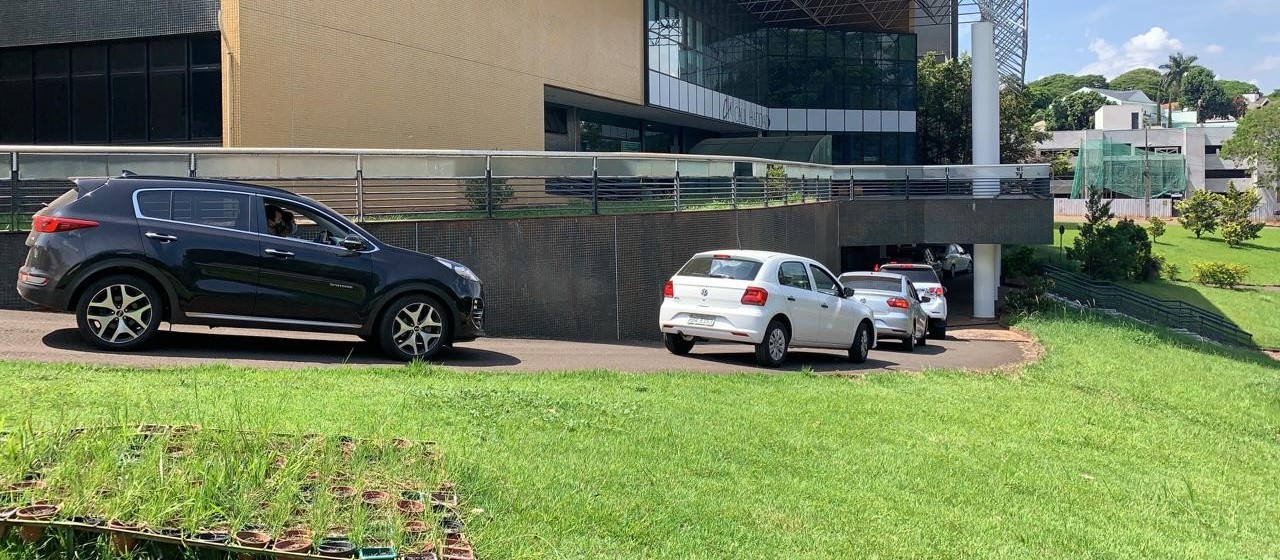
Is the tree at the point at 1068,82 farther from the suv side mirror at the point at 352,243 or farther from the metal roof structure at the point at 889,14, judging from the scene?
the suv side mirror at the point at 352,243

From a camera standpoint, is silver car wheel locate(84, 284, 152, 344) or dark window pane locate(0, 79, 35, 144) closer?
silver car wheel locate(84, 284, 152, 344)

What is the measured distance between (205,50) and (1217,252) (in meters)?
66.2

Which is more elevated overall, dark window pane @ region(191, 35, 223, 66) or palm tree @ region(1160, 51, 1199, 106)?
palm tree @ region(1160, 51, 1199, 106)

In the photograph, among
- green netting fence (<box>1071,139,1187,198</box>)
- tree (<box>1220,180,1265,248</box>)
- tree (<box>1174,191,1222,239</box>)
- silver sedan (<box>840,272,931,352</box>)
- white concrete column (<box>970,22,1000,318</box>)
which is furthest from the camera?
tree (<box>1174,191,1222,239</box>)

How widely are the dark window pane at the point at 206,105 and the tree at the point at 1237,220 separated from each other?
69.5 m

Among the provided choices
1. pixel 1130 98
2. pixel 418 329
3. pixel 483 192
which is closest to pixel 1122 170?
pixel 483 192

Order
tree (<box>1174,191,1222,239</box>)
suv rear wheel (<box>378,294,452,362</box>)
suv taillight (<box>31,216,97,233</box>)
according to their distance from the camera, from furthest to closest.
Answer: tree (<box>1174,191,1222,239</box>)
suv rear wheel (<box>378,294,452,362</box>)
suv taillight (<box>31,216,97,233</box>)

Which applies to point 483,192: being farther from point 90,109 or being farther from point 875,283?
point 90,109

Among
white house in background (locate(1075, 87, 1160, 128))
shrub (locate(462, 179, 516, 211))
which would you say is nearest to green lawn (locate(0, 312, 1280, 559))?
shrub (locate(462, 179, 516, 211))

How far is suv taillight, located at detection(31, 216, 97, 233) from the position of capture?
9.79 m

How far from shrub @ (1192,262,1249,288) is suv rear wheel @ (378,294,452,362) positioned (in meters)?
56.4

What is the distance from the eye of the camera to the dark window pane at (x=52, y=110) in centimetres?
2205

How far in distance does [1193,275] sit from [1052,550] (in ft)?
198

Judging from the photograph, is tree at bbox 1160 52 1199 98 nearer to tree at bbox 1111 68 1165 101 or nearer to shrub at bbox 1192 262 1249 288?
tree at bbox 1111 68 1165 101
